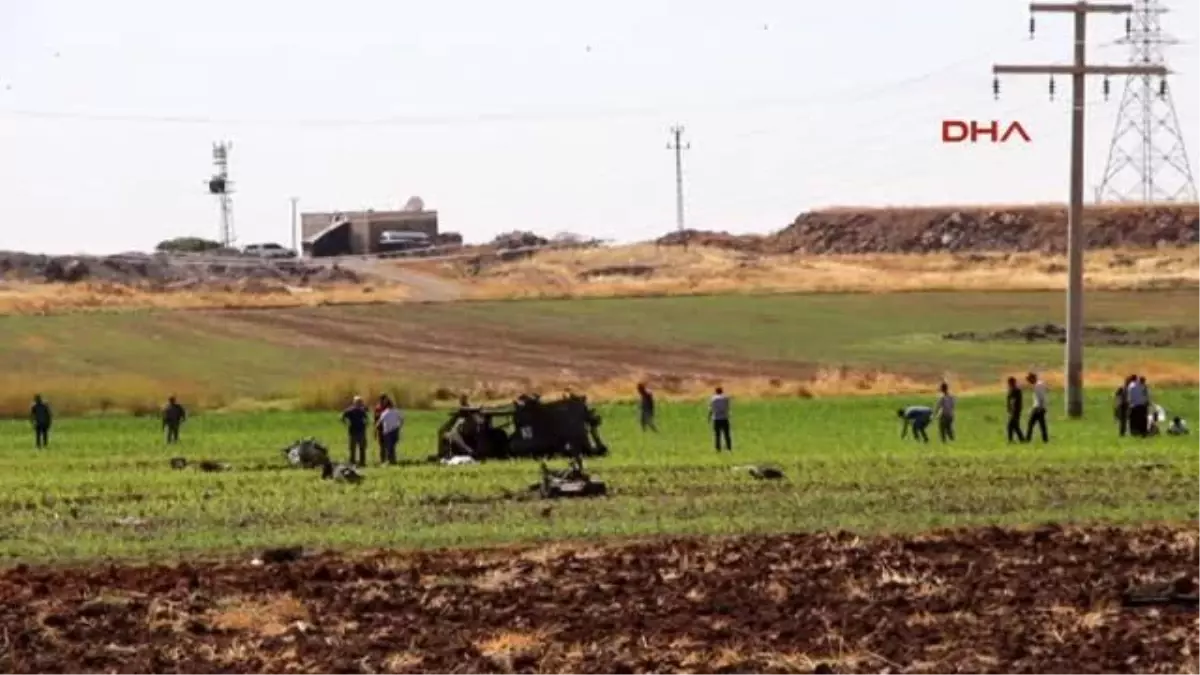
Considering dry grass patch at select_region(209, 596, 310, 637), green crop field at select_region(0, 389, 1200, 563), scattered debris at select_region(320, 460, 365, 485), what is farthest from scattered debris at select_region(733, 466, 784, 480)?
dry grass patch at select_region(209, 596, 310, 637)

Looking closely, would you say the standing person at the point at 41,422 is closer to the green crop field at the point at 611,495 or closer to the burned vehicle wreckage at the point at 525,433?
the green crop field at the point at 611,495

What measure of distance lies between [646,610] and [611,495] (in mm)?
14114

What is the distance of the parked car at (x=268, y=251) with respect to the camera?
16200 cm

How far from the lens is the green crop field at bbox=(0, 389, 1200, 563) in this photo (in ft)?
109

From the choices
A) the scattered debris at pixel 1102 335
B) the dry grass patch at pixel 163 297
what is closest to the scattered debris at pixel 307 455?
the scattered debris at pixel 1102 335

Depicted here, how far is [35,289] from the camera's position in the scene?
130 metres

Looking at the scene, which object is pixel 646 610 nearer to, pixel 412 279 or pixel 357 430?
pixel 357 430

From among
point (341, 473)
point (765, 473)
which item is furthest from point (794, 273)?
point (765, 473)

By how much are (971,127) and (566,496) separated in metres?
26.3

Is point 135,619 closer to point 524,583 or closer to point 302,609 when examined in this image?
point 302,609

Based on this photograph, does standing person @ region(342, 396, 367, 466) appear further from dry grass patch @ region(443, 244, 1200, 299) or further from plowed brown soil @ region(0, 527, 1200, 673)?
dry grass patch @ region(443, 244, 1200, 299)

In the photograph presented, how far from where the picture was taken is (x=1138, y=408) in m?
52.6

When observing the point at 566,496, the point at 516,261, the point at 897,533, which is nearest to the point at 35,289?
the point at 516,261

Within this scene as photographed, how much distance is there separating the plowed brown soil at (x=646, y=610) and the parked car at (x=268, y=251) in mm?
132285
